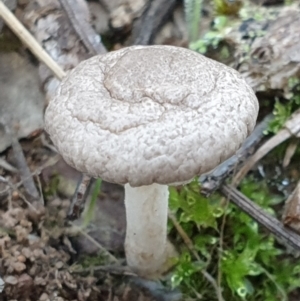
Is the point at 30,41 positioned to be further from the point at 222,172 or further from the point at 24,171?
the point at 222,172

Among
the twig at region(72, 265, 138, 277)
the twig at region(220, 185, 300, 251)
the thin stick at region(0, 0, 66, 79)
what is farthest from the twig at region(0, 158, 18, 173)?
the twig at region(220, 185, 300, 251)

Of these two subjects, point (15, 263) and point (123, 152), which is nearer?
point (123, 152)

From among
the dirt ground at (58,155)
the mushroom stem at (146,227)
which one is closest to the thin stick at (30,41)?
the dirt ground at (58,155)

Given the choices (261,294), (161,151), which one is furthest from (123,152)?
(261,294)

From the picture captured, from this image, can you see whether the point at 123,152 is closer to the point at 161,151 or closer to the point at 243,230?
the point at 161,151

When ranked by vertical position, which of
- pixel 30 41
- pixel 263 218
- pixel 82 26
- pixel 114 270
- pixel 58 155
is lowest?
pixel 263 218

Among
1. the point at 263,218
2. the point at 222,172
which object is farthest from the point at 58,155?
the point at 263,218

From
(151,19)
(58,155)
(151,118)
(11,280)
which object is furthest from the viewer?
(151,19)
